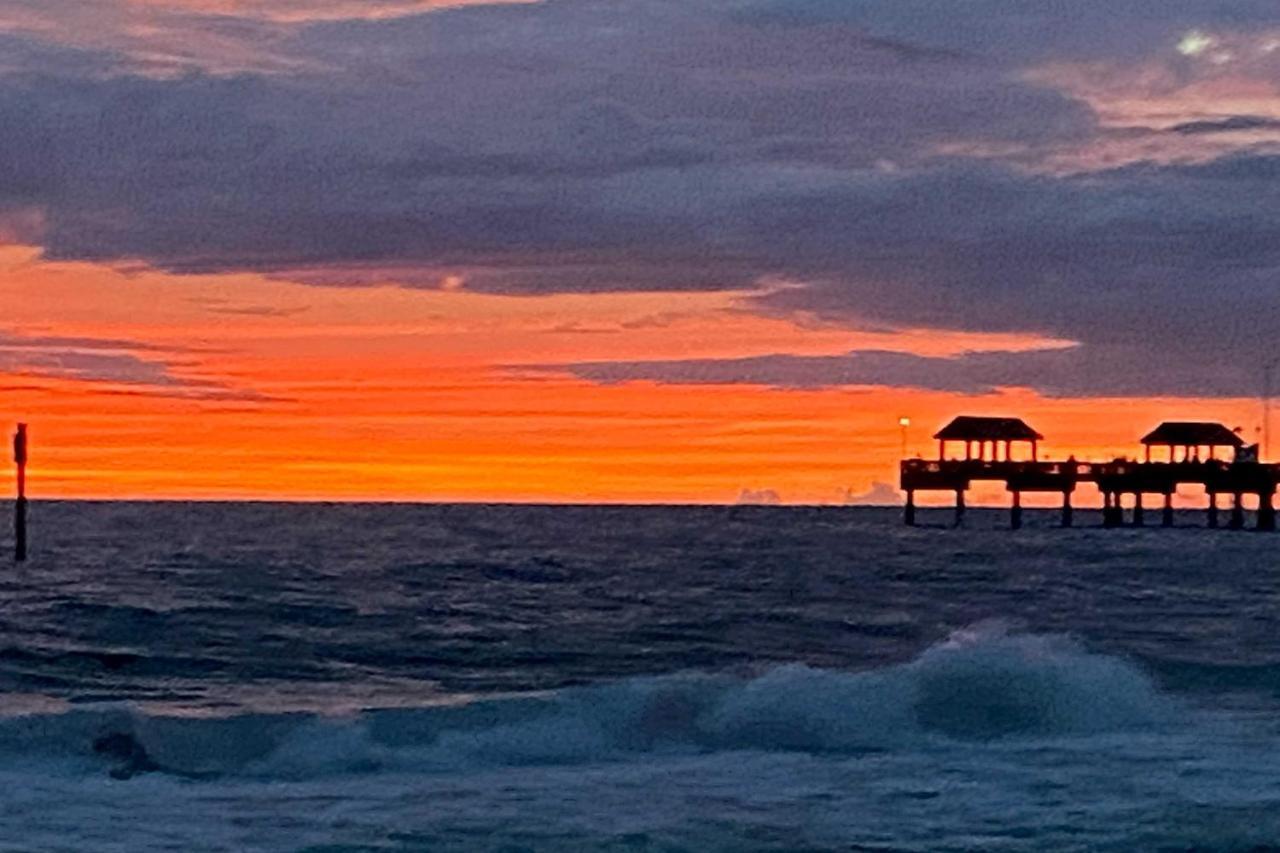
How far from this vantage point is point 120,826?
2184 cm

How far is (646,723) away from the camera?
2920cm

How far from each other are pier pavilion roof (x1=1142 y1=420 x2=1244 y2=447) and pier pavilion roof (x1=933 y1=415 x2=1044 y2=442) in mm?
6143

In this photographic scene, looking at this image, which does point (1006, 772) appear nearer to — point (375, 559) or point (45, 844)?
point (45, 844)

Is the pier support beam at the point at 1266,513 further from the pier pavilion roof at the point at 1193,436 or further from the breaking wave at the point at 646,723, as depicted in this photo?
the breaking wave at the point at 646,723

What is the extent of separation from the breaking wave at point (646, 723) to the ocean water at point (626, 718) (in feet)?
0.21

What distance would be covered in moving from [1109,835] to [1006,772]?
3.78m

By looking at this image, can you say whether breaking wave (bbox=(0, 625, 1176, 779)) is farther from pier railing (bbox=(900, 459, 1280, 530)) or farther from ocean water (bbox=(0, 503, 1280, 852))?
pier railing (bbox=(900, 459, 1280, 530))

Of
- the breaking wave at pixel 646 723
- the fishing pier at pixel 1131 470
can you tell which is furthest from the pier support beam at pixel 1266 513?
the breaking wave at pixel 646 723

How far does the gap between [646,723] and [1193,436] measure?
72876mm

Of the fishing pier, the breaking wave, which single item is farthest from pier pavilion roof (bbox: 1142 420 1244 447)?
the breaking wave

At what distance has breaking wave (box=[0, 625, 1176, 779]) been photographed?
88.2 ft

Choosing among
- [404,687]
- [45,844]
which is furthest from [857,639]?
[45,844]

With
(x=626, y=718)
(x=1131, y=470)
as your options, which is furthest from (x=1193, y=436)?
(x=626, y=718)

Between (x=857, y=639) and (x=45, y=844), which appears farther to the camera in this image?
(x=857, y=639)
